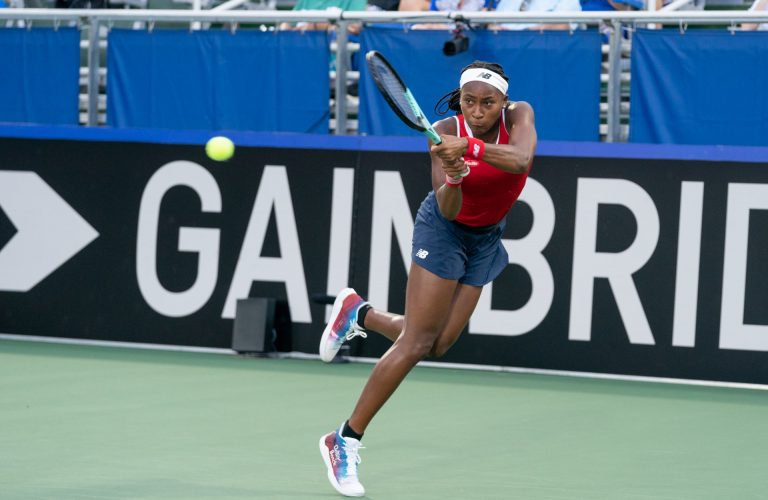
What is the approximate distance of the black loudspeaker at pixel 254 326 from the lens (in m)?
10.1

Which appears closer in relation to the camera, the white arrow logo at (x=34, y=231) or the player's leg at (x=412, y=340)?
the player's leg at (x=412, y=340)

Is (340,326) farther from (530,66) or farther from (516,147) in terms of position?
(530,66)

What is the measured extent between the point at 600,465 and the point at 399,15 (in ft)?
14.9

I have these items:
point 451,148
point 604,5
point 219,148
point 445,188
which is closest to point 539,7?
point 604,5

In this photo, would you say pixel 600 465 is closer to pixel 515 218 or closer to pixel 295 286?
pixel 515 218

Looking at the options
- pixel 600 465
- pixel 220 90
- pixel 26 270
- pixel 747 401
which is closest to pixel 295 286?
pixel 220 90

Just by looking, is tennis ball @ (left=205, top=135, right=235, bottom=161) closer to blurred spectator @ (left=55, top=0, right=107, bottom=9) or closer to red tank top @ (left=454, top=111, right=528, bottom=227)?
red tank top @ (left=454, top=111, right=528, bottom=227)

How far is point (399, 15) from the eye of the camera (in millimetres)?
9891

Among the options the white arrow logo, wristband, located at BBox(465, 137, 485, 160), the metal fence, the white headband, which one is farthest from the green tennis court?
the metal fence

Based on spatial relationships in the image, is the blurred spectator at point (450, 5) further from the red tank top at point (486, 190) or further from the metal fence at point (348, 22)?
the red tank top at point (486, 190)

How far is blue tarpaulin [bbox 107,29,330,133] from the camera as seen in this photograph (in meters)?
10.2

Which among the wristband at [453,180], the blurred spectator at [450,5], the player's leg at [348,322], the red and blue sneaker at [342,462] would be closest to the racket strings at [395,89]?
the wristband at [453,180]

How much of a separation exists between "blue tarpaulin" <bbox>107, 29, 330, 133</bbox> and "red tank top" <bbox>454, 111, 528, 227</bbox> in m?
4.31

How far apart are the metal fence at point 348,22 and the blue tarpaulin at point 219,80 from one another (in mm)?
132
